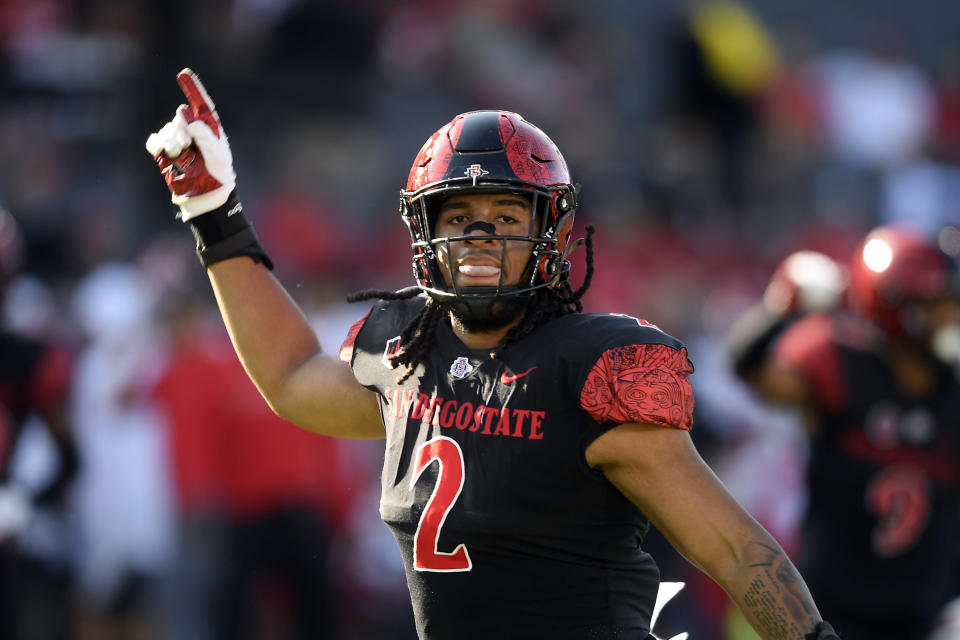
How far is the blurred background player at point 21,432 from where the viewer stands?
18.4 ft

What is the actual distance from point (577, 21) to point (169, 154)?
328 inches

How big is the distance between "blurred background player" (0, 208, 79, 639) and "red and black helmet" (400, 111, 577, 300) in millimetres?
3298

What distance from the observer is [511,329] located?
286 centimetres

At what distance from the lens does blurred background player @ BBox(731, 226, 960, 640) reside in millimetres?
4832

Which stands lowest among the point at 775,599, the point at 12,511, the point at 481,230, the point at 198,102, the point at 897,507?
the point at 897,507

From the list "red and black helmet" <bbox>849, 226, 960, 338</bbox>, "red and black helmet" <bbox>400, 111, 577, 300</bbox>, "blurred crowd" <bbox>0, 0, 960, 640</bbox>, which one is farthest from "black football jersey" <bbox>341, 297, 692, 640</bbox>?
"blurred crowd" <bbox>0, 0, 960, 640</bbox>

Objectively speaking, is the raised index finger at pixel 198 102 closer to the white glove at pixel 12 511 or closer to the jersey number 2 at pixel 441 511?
the jersey number 2 at pixel 441 511

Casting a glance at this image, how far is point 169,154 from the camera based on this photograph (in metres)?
3.19

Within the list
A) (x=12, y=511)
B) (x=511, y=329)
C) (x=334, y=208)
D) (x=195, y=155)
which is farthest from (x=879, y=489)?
(x=334, y=208)

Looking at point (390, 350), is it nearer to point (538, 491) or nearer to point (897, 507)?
point (538, 491)

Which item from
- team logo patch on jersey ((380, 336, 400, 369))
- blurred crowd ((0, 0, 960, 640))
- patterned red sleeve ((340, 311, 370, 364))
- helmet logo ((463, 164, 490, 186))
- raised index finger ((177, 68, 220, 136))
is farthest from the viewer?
blurred crowd ((0, 0, 960, 640))

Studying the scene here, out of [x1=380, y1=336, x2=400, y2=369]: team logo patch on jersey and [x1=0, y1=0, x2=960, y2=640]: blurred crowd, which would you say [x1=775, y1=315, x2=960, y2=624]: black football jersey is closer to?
[x1=0, y1=0, x2=960, y2=640]: blurred crowd

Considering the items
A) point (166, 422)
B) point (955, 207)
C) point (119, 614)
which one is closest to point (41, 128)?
point (166, 422)

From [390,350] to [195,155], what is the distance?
27.1 inches
